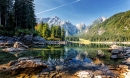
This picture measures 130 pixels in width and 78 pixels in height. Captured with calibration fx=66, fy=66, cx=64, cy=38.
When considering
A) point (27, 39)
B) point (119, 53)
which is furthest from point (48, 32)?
point (119, 53)

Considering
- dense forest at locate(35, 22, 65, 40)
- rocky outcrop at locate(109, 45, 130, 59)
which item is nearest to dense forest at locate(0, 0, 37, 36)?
dense forest at locate(35, 22, 65, 40)

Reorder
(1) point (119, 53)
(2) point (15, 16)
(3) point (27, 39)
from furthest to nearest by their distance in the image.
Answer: (2) point (15, 16)
(3) point (27, 39)
(1) point (119, 53)

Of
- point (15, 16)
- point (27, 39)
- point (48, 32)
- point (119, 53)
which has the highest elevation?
point (15, 16)

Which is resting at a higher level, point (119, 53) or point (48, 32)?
point (48, 32)

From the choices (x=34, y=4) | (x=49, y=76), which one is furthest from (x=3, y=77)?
(x=34, y=4)

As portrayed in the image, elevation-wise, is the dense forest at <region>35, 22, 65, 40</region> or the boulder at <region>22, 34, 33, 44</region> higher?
the dense forest at <region>35, 22, 65, 40</region>

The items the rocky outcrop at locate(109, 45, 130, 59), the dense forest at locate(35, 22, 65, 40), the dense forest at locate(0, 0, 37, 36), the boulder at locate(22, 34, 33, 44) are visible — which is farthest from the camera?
the dense forest at locate(35, 22, 65, 40)

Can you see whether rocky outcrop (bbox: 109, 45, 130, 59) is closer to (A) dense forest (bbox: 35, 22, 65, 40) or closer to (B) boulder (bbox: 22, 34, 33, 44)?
(B) boulder (bbox: 22, 34, 33, 44)

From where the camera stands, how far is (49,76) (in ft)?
30.9

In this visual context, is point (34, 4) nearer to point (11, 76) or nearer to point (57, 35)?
point (57, 35)

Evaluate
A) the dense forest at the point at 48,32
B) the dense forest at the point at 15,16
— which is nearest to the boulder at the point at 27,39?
the dense forest at the point at 15,16

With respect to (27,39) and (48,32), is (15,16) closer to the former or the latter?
(27,39)

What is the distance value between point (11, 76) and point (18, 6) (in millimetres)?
62012

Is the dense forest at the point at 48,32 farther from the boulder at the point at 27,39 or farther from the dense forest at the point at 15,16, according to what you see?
the boulder at the point at 27,39
